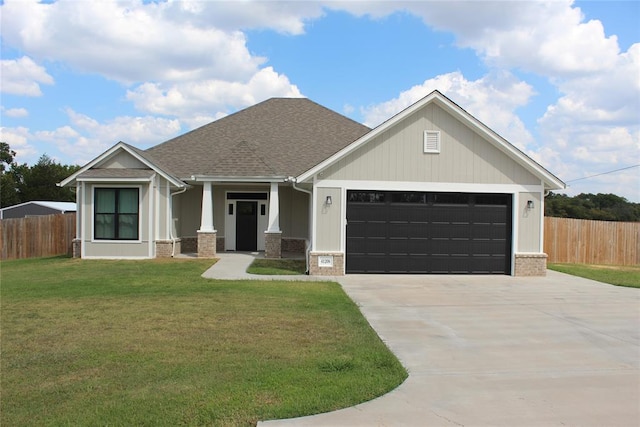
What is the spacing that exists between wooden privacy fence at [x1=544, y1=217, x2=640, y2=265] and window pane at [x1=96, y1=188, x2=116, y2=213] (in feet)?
58.2

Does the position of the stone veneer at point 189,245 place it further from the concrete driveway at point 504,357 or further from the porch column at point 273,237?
the concrete driveway at point 504,357

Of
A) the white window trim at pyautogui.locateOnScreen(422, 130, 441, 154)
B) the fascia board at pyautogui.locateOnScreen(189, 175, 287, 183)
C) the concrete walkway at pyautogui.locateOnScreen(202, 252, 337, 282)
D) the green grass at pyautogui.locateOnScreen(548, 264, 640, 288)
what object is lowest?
the green grass at pyautogui.locateOnScreen(548, 264, 640, 288)

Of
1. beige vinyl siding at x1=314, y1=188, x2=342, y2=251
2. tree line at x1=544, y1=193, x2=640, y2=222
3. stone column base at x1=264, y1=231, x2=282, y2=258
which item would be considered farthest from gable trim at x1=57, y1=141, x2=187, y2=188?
tree line at x1=544, y1=193, x2=640, y2=222

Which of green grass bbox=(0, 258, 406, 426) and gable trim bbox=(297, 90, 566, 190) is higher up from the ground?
gable trim bbox=(297, 90, 566, 190)

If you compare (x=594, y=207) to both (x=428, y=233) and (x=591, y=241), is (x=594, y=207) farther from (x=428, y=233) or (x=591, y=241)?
(x=428, y=233)

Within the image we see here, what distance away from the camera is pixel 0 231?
20.9 metres

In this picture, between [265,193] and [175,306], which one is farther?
[265,193]

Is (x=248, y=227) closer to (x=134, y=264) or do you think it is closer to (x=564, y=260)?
(x=134, y=264)

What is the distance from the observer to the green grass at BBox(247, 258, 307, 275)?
50.9ft

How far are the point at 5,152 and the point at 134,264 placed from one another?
5517 cm

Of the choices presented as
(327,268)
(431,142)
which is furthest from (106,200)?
(431,142)

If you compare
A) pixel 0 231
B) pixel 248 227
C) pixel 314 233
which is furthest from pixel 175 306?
pixel 0 231

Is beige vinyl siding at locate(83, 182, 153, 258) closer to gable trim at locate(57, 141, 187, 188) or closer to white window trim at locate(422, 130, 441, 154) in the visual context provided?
gable trim at locate(57, 141, 187, 188)

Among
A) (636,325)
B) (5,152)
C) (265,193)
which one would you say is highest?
(5,152)
